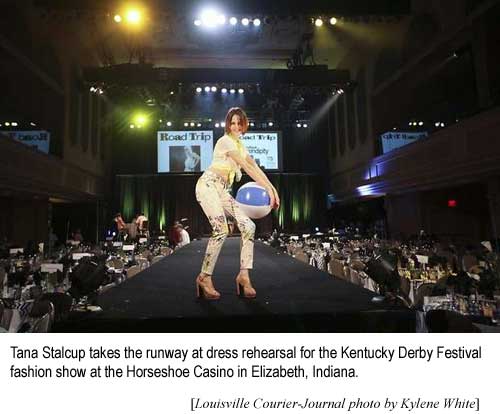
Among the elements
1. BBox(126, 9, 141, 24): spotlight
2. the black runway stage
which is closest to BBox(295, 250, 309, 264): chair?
the black runway stage

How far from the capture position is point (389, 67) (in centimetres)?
1019

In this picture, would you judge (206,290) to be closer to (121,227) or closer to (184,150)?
(121,227)

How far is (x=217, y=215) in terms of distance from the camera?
2020 mm

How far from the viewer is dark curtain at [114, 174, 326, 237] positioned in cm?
1611

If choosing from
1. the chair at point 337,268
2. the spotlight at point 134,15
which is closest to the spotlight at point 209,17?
the spotlight at point 134,15

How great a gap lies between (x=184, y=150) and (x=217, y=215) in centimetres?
1329

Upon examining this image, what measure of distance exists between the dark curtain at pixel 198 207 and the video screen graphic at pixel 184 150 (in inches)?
61.6

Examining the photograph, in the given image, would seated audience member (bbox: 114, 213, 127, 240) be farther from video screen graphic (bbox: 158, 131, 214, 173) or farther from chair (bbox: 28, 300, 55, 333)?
chair (bbox: 28, 300, 55, 333)

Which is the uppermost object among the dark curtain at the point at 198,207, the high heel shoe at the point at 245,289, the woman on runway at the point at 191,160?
the woman on runway at the point at 191,160

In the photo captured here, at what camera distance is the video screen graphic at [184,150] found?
47.0 ft

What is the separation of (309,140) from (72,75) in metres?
10.0

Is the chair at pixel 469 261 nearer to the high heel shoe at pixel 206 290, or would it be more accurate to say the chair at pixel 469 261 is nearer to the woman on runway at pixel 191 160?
the high heel shoe at pixel 206 290
